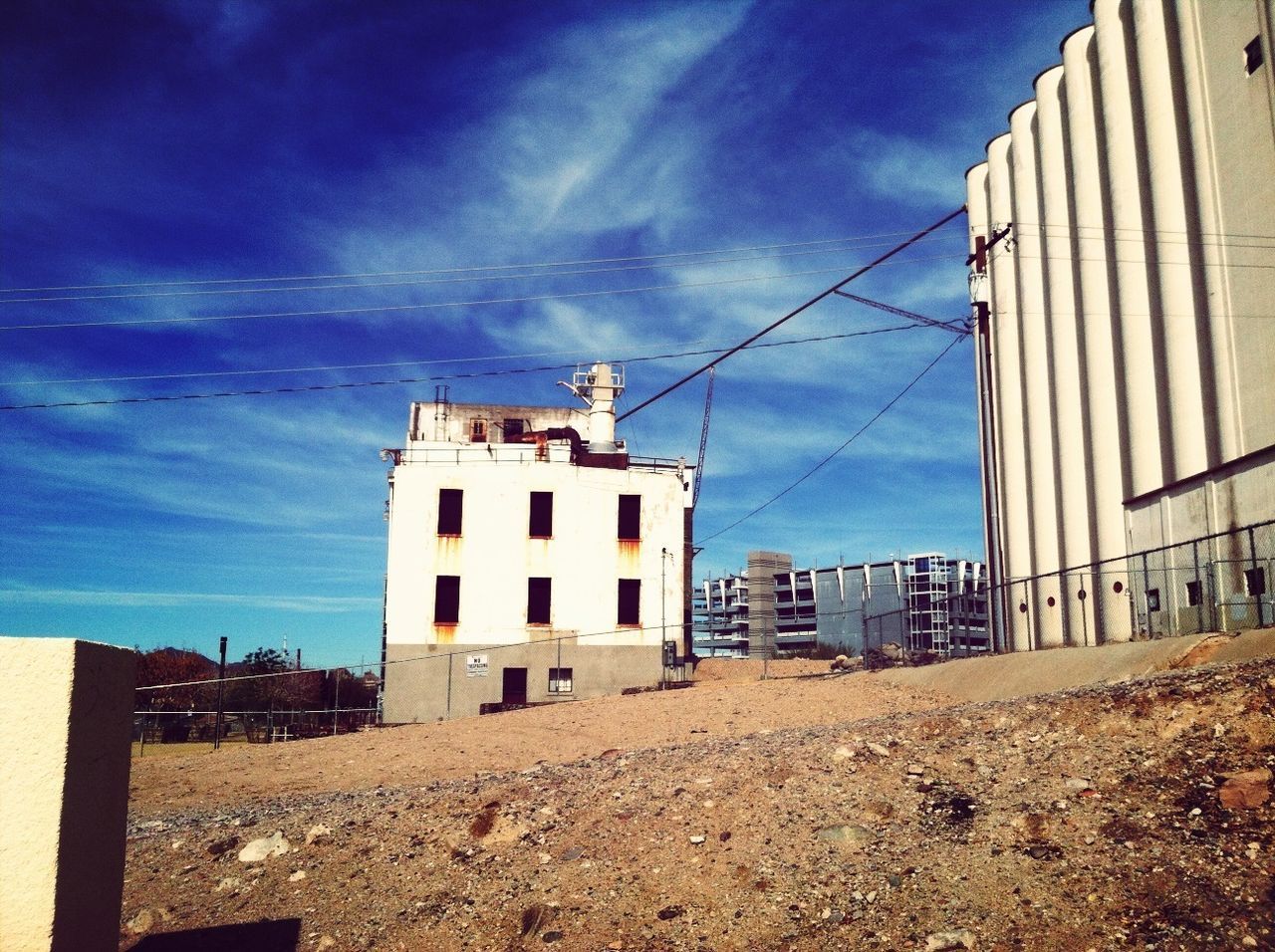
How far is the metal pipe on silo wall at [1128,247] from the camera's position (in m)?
23.0

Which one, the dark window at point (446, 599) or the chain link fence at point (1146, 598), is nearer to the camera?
the chain link fence at point (1146, 598)

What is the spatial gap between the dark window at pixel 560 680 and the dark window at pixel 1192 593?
20748 mm

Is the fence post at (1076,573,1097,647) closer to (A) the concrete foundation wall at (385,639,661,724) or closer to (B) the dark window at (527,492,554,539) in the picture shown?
(A) the concrete foundation wall at (385,639,661,724)

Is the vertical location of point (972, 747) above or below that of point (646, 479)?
below

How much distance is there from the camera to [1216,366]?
2048 cm

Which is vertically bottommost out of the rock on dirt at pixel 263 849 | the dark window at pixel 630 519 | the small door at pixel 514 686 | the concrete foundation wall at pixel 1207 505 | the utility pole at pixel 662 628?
the rock on dirt at pixel 263 849

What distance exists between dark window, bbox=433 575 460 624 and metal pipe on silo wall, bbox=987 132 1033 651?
18027mm

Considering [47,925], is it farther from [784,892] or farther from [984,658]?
[984,658]

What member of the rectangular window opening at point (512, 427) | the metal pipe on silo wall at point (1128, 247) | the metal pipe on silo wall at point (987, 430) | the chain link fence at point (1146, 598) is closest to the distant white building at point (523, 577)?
the rectangular window opening at point (512, 427)

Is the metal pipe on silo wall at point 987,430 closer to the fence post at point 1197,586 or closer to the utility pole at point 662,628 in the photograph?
the fence post at point 1197,586

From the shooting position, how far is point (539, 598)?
34.8 meters

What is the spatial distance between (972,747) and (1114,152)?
813 inches

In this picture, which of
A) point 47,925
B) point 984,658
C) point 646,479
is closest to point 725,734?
point 984,658

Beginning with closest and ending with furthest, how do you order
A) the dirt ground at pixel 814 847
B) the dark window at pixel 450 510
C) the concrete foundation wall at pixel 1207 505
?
the dirt ground at pixel 814 847
the concrete foundation wall at pixel 1207 505
the dark window at pixel 450 510
